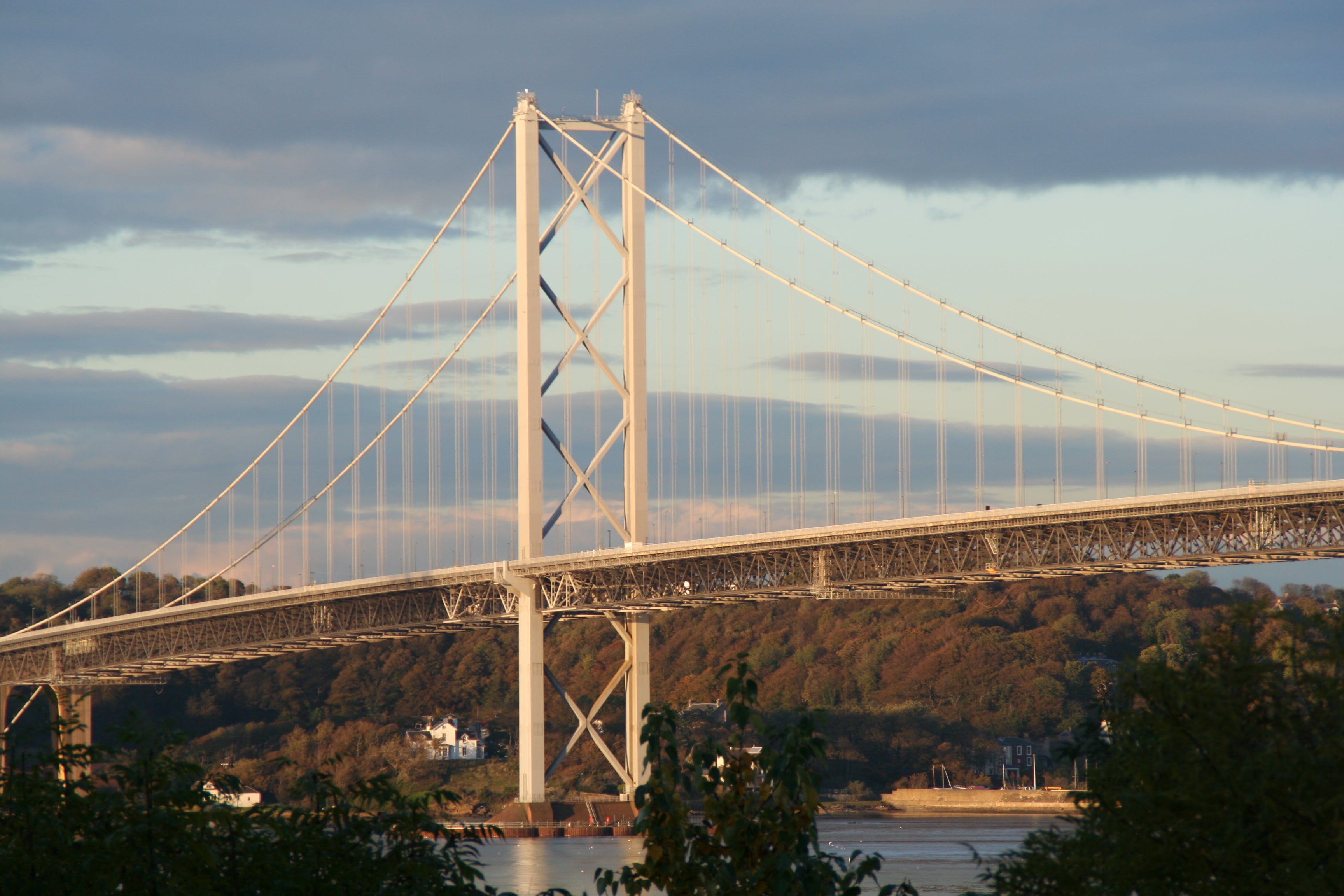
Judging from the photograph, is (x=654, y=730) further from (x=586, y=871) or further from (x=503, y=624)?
(x=503, y=624)

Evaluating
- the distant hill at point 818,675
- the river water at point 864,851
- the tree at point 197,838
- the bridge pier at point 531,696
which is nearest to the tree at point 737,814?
the tree at point 197,838

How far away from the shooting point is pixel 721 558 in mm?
41625

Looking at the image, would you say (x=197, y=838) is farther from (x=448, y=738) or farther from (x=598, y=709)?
(x=448, y=738)

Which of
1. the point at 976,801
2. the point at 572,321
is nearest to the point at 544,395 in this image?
the point at 572,321

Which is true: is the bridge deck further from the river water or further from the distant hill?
the distant hill

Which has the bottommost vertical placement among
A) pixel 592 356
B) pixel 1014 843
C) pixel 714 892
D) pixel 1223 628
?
pixel 1014 843

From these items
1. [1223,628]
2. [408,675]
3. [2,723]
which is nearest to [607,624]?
[408,675]

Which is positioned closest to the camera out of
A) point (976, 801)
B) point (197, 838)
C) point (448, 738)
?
point (197, 838)

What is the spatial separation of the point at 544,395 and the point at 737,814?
37.2 meters

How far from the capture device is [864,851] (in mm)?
41562

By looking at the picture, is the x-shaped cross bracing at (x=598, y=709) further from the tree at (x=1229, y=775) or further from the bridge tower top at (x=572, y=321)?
the tree at (x=1229, y=775)

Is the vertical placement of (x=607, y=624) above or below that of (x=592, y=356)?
below

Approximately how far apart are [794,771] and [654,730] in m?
0.49

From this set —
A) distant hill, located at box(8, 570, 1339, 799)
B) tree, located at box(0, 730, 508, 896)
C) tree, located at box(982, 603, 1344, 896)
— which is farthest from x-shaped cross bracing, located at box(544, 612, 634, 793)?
tree, located at box(982, 603, 1344, 896)
